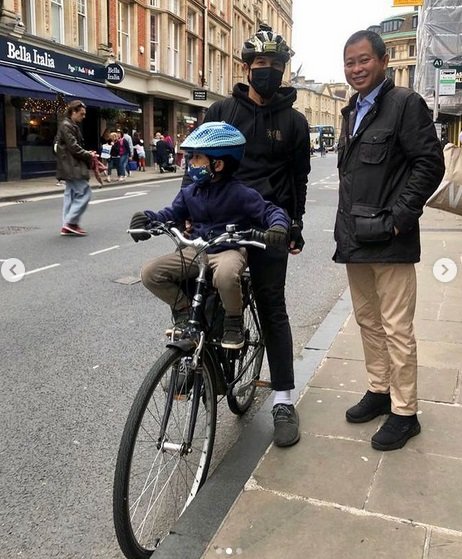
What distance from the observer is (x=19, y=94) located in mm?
18250

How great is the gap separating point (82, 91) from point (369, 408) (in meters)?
22.3

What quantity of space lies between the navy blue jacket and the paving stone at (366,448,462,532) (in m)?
1.29

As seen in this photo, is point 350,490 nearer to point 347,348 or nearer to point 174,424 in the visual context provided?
point 174,424

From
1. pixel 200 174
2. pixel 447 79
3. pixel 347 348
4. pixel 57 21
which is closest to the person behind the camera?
pixel 200 174

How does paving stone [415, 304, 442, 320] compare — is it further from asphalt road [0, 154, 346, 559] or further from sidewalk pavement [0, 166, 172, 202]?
sidewalk pavement [0, 166, 172, 202]

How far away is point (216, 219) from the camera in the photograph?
120 inches

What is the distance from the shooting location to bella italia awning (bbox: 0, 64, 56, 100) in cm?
1792

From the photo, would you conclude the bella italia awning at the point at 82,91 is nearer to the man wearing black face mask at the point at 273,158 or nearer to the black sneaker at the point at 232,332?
the man wearing black face mask at the point at 273,158

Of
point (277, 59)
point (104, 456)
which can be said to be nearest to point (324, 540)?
point (104, 456)

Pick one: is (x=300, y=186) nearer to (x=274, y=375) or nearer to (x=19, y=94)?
(x=274, y=375)

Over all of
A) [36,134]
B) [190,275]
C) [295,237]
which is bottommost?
[190,275]

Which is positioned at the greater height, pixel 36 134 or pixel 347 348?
pixel 36 134

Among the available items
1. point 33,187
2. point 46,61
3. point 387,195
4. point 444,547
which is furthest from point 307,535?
point 46,61

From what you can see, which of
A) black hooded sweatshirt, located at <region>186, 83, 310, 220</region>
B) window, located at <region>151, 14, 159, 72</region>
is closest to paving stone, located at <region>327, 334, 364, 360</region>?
black hooded sweatshirt, located at <region>186, 83, 310, 220</region>
